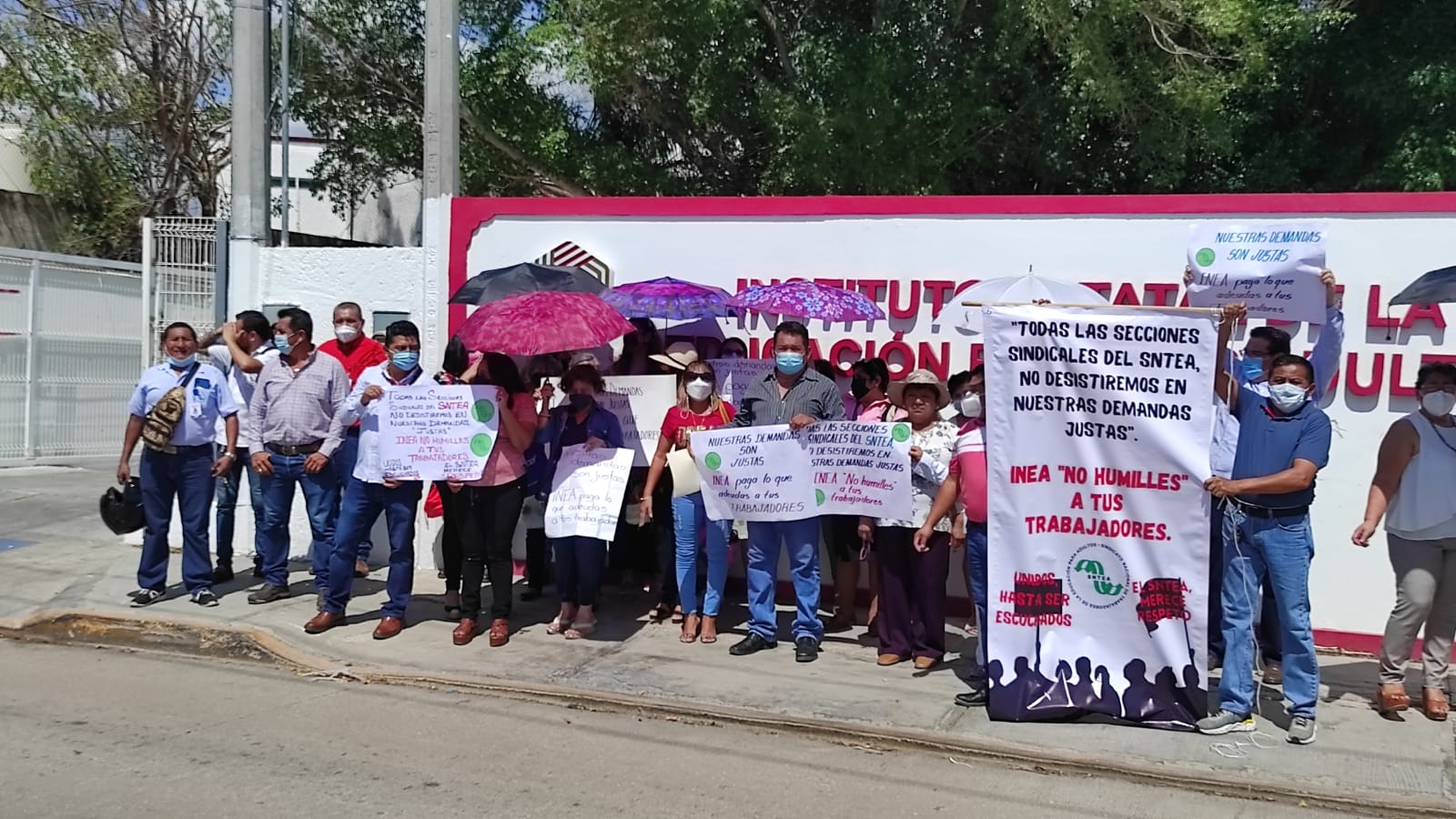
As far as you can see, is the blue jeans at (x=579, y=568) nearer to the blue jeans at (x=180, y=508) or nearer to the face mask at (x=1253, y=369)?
the blue jeans at (x=180, y=508)

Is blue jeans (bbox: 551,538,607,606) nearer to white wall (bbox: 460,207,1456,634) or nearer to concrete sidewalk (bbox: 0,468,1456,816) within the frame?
concrete sidewalk (bbox: 0,468,1456,816)

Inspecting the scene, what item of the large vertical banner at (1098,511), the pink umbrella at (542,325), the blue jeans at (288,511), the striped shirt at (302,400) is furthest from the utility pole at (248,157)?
the large vertical banner at (1098,511)

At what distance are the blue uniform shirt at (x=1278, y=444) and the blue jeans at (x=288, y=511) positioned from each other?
5521 mm

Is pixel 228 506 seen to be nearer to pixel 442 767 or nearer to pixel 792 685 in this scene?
pixel 442 767

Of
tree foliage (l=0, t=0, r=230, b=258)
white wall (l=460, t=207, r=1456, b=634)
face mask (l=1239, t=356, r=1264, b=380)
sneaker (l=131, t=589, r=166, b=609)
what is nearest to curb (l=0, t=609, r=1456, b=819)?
sneaker (l=131, t=589, r=166, b=609)

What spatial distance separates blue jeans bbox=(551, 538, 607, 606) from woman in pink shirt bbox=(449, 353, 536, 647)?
33cm

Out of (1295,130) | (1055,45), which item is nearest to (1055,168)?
(1055,45)

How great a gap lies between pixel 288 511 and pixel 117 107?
1466 cm

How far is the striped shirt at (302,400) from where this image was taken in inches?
311

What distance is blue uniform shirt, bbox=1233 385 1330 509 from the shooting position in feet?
18.7

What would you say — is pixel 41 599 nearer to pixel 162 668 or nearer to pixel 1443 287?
pixel 162 668

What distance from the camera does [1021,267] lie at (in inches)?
317

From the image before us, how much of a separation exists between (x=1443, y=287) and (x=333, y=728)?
5.96m

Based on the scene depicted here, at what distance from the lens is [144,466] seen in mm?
8227
